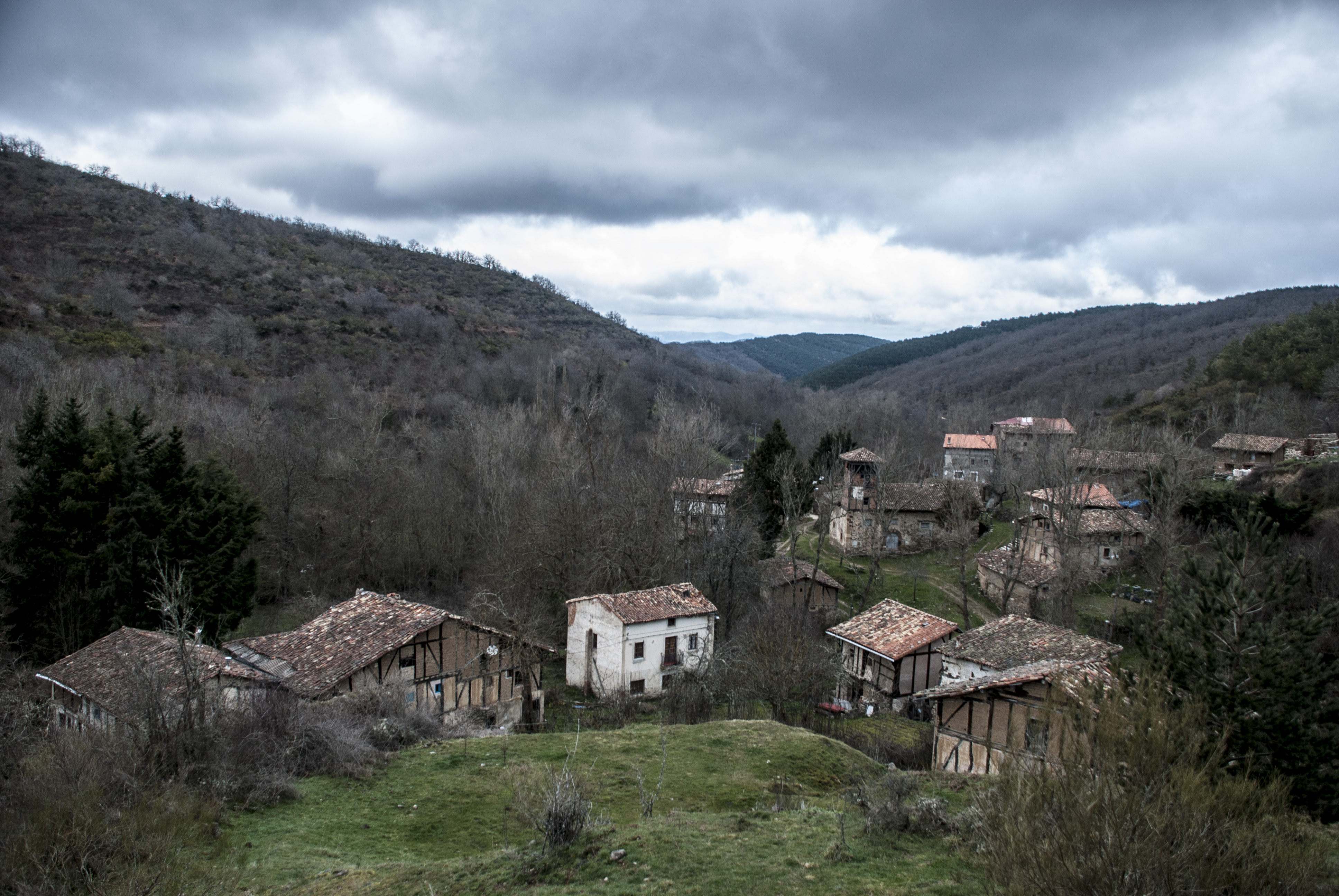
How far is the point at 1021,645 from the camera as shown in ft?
72.7

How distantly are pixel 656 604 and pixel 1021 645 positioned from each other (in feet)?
38.7

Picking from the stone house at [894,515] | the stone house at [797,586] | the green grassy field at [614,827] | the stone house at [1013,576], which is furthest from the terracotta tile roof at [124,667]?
the stone house at [894,515]

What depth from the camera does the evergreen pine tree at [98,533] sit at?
838 inches

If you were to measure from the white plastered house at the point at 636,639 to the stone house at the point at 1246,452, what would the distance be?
38198 millimetres

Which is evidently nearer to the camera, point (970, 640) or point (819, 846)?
point (819, 846)

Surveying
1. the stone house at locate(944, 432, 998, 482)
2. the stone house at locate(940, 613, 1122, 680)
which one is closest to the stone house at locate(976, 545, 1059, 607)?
the stone house at locate(940, 613, 1122, 680)

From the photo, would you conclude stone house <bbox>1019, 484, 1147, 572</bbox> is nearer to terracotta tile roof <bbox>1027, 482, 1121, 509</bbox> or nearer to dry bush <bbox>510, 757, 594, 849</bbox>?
terracotta tile roof <bbox>1027, 482, 1121, 509</bbox>

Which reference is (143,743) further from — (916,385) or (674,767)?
(916,385)

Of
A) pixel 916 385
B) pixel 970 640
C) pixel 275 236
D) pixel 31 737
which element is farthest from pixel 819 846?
pixel 916 385

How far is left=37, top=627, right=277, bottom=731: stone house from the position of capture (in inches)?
470

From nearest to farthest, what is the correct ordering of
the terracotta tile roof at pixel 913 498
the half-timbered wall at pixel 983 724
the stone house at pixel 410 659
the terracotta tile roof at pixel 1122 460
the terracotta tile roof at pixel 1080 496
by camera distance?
the half-timbered wall at pixel 983 724
the stone house at pixel 410 659
the terracotta tile roof at pixel 1080 496
the terracotta tile roof at pixel 1122 460
the terracotta tile roof at pixel 913 498

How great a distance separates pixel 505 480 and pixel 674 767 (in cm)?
2213

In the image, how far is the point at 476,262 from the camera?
4547 inches

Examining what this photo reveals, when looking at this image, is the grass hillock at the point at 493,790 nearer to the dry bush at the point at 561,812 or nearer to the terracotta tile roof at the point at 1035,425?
the dry bush at the point at 561,812
